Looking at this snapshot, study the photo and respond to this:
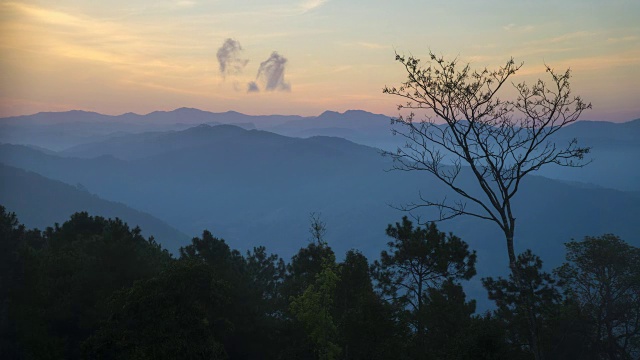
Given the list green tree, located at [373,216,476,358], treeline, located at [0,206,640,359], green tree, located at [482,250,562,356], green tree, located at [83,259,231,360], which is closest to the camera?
green tree, located at [83,259,231,360]

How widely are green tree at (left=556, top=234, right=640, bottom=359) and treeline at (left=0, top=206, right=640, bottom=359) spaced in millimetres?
82

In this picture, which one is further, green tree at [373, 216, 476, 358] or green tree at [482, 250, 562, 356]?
green tree at [373, 216, 476, 358]

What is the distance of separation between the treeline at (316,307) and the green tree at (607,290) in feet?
0.27

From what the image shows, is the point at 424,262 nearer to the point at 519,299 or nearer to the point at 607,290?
the point at 519,299

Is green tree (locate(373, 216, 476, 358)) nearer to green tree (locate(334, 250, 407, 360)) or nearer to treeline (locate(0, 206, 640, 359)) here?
treeline (locate(0, 206, 640, 359))

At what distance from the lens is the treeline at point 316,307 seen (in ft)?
56.0

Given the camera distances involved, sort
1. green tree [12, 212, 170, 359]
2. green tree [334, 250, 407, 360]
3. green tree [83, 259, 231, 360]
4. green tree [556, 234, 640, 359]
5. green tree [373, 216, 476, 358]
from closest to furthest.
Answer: green tree [83, 259, 231, 360]
green tree [334, 250, 407, 360]
green tree [12, 212, 170, 359]
green tree [556, 234, 640, 359]
green tree [373, 216, 476, 358]

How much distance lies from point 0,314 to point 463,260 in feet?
84.2

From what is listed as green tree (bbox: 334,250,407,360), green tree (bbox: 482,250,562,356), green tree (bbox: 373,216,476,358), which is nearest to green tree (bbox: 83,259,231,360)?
green tree (bbox: 334,250,407,360)

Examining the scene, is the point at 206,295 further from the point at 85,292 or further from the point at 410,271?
the point at 410,271

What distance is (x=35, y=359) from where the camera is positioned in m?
19.9

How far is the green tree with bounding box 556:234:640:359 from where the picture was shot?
81.8 ft

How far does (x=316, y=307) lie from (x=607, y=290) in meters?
17.8

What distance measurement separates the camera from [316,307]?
21469mm
